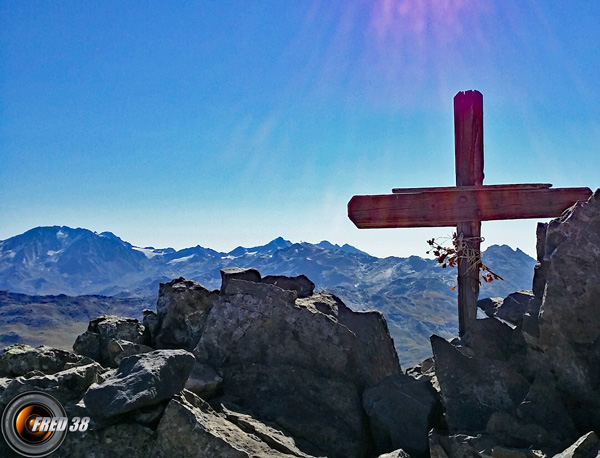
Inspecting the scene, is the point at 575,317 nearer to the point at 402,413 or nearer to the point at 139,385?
the point at 402,413

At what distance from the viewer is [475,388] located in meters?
8.23

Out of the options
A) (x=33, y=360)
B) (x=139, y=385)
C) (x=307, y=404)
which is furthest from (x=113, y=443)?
(x=307, y=404)

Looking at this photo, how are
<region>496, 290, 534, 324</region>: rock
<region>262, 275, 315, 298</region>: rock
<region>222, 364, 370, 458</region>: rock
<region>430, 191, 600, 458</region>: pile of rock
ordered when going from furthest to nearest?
1. <region>262, 275, 315, 298</region>: rock
2. <region>496, 290, 534, 324</region>: rock
3. <region>222, 364, 370, 458</region>: rock
4. <region>430, 191, 600, 458</region>: pile of rock

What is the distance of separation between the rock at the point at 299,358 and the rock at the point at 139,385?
2.28m

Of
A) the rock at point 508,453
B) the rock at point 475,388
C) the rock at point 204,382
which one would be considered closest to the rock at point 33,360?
the rock at point 204,382

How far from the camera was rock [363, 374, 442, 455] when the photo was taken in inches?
328

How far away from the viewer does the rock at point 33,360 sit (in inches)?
356

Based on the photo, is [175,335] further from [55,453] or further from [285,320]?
[55,453]

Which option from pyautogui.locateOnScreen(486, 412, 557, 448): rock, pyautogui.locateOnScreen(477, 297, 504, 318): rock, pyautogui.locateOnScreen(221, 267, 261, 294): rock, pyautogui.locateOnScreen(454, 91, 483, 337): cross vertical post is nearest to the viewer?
pyautogui.locateOnScreen(486, 412, 557, 448): rock

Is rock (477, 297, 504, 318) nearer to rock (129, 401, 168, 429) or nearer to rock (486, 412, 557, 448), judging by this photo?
rock (486, 412, 557, 448)

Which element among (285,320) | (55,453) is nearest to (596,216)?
(285,320)

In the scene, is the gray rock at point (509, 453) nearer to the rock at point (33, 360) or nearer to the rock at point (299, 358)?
Result: the rock at point (299, 358)

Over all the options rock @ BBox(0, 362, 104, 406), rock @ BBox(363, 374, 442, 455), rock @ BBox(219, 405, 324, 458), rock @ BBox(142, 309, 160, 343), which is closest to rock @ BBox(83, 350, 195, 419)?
rock @ BBox(0, 362, 104, 406)

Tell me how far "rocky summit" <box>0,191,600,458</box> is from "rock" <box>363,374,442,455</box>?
2 cm
